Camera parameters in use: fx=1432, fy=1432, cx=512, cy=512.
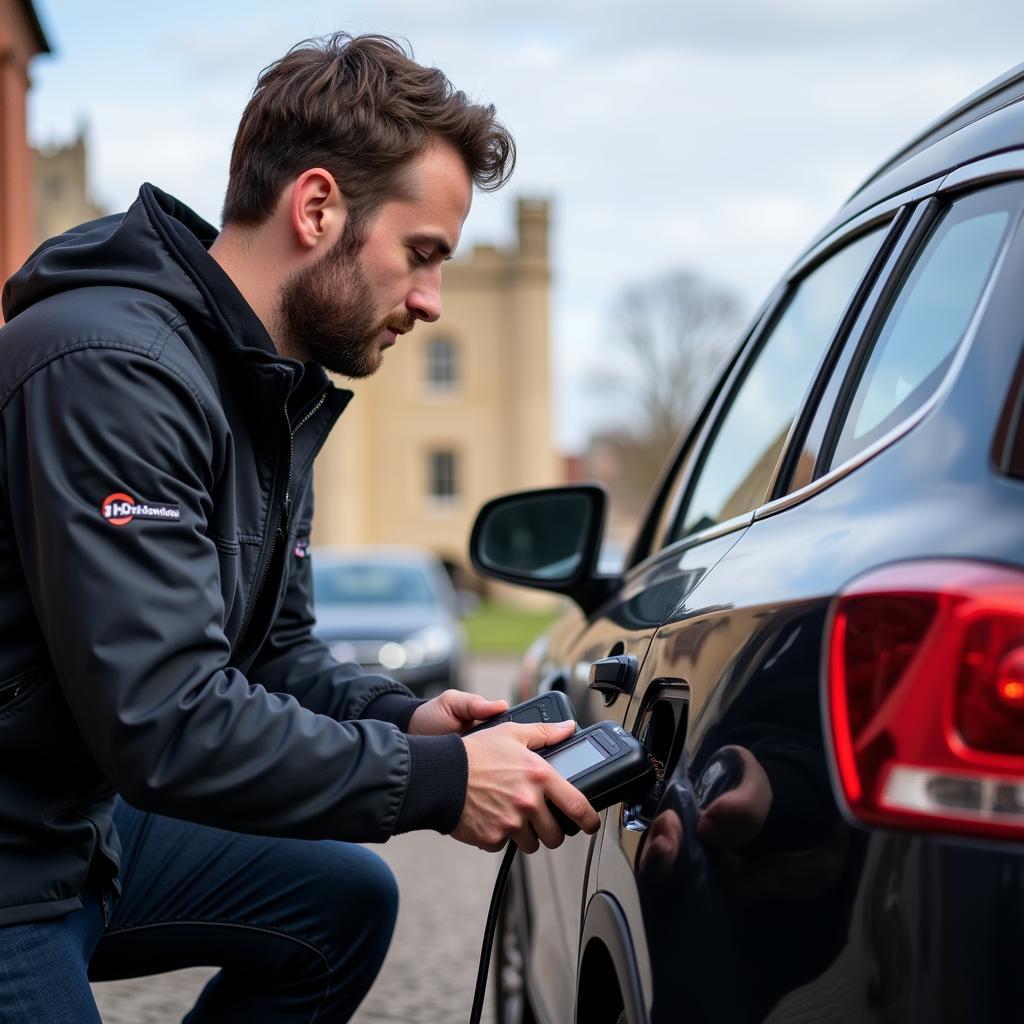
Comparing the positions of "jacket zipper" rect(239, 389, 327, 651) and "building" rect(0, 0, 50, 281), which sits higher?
"building" rect(0, 0, 50, 281)

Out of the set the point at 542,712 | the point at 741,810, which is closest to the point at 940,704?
the point at 741,810

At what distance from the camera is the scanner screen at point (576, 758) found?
1.90 meters

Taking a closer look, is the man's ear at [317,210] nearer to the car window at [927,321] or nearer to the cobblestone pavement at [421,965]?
the car window at [927,321]

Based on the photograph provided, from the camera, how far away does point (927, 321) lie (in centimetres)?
172

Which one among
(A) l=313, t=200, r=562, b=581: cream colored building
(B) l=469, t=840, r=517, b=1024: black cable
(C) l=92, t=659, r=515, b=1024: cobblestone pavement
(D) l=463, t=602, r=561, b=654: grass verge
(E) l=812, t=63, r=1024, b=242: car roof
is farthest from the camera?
(A) l=313, t=200, r=562, b=581: cream colored building

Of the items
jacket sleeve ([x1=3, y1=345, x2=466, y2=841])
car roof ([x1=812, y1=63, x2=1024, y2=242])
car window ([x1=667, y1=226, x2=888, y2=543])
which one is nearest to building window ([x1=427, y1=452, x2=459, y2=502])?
car window ([x1=667, y1=226, x2=888, y2=543])

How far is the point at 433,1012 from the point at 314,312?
10.1 feet

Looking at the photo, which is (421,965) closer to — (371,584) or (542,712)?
(542,712)

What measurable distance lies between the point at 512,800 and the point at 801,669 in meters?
0.72

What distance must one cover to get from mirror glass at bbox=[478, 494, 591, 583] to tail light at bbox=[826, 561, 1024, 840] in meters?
2.03

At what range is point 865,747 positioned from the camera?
1.22 m

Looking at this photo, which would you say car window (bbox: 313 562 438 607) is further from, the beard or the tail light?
the tail light

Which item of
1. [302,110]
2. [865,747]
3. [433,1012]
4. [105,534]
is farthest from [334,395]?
[433,1012]

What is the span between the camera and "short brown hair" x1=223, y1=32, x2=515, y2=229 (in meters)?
2.23
